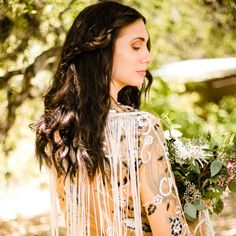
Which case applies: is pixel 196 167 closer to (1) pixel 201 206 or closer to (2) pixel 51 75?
(1) pixel 201 206

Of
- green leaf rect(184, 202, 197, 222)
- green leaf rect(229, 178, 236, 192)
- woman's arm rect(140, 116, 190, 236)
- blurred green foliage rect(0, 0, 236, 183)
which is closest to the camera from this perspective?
woman's arm rect(140, 116, 190, 236)

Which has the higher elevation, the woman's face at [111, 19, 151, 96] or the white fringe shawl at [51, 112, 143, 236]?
the woman's face at [111, 19, 151, 96]

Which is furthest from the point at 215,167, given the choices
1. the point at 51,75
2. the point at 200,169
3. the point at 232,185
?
the point at 51,75

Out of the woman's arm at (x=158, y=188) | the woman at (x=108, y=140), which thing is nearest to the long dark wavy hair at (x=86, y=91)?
the woman at (x=108, y=140)

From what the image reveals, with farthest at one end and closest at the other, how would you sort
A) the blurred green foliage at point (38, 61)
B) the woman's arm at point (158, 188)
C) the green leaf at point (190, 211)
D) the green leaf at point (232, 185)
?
1. the blurred green foliage at point (38, 61)
2. the green leaf at point (232, 185)
3. the green leaf at point (190, 211)
4. the woman's arm at point (158, 188)

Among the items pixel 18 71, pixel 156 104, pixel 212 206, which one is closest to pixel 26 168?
pixel 18 71

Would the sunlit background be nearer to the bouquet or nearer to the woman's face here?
the bouquet

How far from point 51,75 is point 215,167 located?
Result: 400 cm

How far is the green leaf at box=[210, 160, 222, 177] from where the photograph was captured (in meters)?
1.78

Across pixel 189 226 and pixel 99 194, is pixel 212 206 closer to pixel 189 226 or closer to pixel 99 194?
pixel 189 226

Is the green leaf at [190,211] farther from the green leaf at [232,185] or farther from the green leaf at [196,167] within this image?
the green leaf at [232,185]

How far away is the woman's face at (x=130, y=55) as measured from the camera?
5.37 ft

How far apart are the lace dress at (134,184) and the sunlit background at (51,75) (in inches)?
148

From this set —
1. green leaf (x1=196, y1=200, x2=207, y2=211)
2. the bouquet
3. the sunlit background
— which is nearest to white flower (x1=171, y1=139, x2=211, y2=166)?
the bouquet
